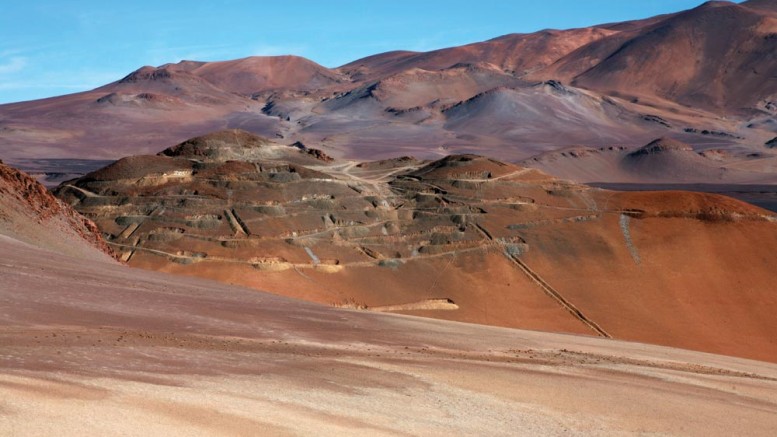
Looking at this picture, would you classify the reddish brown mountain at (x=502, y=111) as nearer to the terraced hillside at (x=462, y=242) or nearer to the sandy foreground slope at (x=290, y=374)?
the terraced hillside at (x=462, y=242)

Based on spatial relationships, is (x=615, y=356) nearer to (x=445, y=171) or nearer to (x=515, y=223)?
(x=515, y=223)

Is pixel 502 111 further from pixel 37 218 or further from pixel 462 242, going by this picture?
pixel 37 218

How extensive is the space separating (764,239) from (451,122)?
12350 centimetres

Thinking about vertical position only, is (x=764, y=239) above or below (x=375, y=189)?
below

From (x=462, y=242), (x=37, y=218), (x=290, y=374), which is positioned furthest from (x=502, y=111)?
(x=290, y=374)

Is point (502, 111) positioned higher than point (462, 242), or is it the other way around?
point (502, 111)

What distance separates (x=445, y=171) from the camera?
43719 mm

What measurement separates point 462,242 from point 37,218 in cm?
1713

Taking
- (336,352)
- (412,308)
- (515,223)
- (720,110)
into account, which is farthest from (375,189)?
(720,110)

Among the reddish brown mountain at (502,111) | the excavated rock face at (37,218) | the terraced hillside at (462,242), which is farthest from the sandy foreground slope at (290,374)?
the reddish brown mountain at (502,111)

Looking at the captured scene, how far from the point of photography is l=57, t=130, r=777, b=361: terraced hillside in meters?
33.4

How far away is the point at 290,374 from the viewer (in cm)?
1234

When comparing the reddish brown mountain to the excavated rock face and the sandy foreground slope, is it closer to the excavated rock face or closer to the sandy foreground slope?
the excavated rock face

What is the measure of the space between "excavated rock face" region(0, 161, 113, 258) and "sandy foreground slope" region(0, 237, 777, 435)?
2.93 meters
